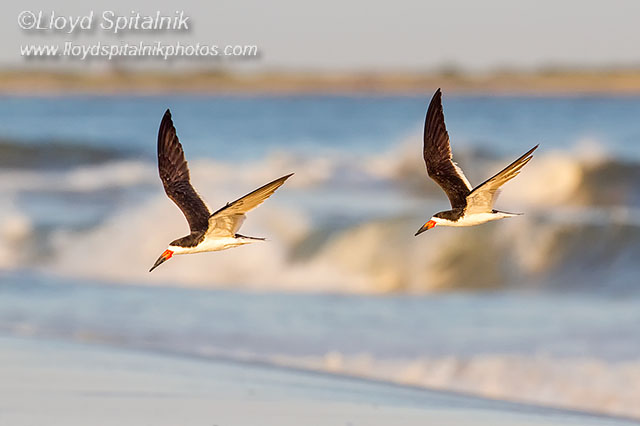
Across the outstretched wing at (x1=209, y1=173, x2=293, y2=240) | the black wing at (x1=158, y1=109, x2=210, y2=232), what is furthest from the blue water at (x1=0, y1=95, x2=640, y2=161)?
the outstretched wing at (x1=209, y1=173, x2=293, y2=240)

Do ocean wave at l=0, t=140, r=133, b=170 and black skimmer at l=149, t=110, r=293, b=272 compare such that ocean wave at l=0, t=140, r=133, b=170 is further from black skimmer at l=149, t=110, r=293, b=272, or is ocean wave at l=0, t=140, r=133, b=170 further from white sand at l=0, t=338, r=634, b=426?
black skimmer at l=149, t=110, r=293, b=272

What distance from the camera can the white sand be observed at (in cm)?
731

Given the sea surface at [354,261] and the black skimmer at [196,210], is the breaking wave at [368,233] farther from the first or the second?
the black skimmer at [196,210]

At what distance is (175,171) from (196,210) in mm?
413

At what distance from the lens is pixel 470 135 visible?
28219 millimetres

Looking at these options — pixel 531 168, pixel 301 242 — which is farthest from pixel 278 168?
pixel 301 242

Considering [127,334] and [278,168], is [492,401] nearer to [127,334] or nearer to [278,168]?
[127,334]

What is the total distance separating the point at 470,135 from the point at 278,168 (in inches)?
223

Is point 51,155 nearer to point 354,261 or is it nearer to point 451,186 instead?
point 354,261

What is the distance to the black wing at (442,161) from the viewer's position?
24.2 feet

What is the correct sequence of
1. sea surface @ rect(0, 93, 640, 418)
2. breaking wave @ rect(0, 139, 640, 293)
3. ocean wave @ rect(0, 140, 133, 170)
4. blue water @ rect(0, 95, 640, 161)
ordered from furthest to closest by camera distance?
1. blue water @ rect(0, 95, 640, 161)
2. ocean wave @ rect(0, 140, 133, 170)
3. breaking wave @ rect(0, 139, 640, 293)
4. sea surface @ rect(0, 93, 640, 418)

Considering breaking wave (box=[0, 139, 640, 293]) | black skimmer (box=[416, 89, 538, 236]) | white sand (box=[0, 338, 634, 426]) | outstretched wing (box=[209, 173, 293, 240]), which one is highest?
breaking wave (box=[0, 139, 640, 293])

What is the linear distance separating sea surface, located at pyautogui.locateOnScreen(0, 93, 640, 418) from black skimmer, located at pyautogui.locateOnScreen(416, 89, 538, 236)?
199 centimetres

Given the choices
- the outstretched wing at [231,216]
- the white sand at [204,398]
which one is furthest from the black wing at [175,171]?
the white sand at [204,398]
